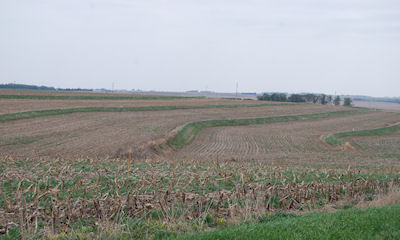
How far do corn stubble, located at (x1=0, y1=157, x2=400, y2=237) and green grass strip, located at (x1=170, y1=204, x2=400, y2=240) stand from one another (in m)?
0.96

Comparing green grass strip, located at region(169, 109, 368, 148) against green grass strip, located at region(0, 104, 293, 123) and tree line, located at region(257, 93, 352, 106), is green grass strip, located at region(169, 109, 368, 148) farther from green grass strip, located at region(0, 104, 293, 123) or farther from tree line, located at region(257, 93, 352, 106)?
tree line, located at region(257, 93, 352, 106)

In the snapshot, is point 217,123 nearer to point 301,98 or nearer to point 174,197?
point 174,197

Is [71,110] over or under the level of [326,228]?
under

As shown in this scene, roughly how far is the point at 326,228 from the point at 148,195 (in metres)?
4.43

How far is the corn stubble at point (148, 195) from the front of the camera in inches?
313

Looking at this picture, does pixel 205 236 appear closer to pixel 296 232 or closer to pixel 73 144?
pixel 296 232

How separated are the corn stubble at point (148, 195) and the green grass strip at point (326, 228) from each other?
0.96m

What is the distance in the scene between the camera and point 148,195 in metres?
9.66

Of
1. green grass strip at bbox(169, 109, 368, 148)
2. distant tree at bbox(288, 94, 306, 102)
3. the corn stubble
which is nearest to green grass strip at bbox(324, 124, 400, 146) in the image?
green grass strip at bbox(169, 109, 368, 148)

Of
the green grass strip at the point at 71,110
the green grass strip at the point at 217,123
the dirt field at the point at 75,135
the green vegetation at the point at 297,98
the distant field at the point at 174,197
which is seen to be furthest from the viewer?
the green vegetation at the point at 297,98

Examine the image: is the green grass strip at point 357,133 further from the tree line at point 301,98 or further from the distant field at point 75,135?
the tree line at point 301,98

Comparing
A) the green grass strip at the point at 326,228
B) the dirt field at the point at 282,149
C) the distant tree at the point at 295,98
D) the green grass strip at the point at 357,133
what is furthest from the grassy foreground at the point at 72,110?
the distant tree at the point at 295,98

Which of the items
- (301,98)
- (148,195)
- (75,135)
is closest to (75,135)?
(75,135)

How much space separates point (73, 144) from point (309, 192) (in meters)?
17.3
